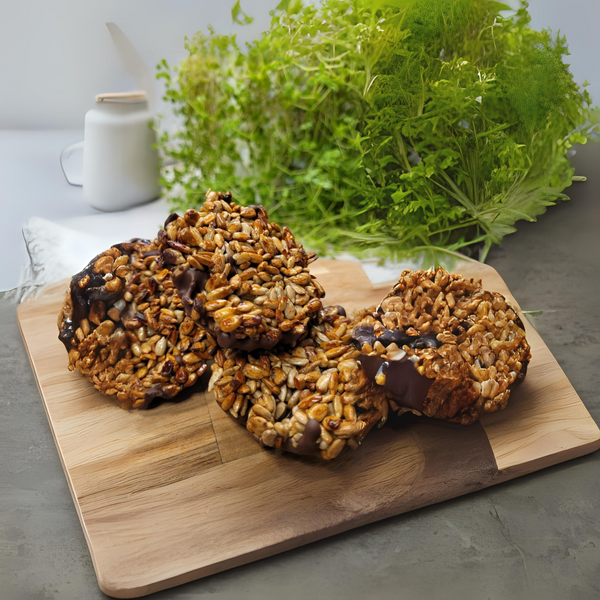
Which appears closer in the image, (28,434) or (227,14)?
(28,434)

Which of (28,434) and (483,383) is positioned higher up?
(483,383)

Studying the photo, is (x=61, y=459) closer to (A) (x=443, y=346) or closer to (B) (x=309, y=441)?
(B) (x=309, y=441)

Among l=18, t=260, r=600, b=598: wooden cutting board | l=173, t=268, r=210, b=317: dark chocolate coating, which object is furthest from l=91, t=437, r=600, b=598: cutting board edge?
l=173, t=268, r=210, b=317: dark chocolate coating

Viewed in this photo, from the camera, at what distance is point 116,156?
39.6 inches

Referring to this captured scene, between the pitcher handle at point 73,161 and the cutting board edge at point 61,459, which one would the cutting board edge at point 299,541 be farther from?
the pitcher handle at point 73,161

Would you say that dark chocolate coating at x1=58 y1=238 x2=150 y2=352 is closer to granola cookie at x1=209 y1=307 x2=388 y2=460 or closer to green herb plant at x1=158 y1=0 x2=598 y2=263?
granola cookie at x1=209 y1=307 x2=388 y2=460

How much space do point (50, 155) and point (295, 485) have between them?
28.8 inches

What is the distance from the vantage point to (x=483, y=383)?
71cm

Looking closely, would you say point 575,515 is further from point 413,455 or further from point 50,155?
point 50,155

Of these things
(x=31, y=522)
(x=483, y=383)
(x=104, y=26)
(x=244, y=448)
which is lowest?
(x=31, y=522)

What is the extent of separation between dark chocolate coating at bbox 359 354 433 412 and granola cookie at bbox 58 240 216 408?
192 millimetres

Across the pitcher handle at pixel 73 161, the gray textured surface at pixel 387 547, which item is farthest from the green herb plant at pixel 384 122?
the gray textured surface at pixel 387 547

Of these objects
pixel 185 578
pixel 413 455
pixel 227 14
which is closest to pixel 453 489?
pixel 413 455

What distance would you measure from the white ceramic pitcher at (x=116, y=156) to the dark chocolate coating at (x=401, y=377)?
22.4 inches
